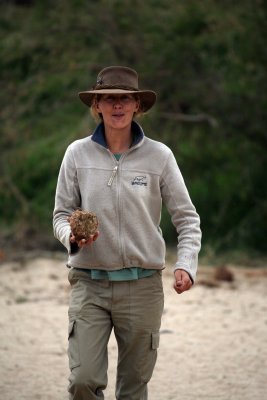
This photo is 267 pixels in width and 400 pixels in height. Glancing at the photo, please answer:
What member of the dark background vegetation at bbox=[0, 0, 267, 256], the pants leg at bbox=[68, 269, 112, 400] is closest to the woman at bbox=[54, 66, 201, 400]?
the pants leg at bbox=[68, 269, 112, 400]

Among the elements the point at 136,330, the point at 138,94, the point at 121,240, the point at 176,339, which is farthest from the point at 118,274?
the point at 176,339

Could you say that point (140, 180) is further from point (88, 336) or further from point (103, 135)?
point (88, 336)

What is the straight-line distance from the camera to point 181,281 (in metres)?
3.62

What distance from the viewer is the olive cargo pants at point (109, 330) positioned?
3.52 meters

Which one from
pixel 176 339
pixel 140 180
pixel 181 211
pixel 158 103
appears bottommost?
pixel 176 339

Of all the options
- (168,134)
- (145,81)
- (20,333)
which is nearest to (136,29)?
(145,81)

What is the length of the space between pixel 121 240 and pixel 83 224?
0.30 metres

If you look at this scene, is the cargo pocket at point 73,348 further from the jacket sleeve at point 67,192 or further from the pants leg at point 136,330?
the jacket sleeve at point 67,192

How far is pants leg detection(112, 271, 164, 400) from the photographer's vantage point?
3.66 m

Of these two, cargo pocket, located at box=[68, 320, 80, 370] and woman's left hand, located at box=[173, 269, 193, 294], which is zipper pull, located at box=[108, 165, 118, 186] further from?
cargo pocket, located at box=[68, 320, 80, 370]

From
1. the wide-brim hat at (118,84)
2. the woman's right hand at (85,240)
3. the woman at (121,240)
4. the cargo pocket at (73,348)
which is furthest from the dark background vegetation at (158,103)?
the woman's right hand at (85,240)

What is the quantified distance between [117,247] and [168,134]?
24.1 ft

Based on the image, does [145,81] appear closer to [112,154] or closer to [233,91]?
[233,91]

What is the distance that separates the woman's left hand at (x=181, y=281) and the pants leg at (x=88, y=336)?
277 millimetres
